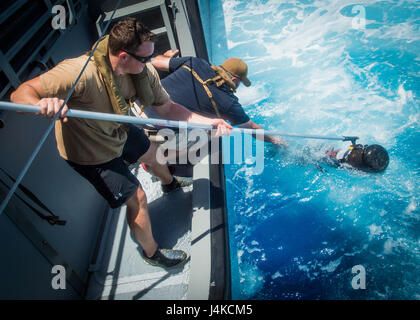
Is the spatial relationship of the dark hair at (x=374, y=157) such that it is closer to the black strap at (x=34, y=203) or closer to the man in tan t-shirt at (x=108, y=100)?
the man in tan t-shirt at (x=108, y=100)

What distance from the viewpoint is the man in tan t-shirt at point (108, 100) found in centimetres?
132

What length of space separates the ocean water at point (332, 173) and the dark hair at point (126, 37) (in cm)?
244

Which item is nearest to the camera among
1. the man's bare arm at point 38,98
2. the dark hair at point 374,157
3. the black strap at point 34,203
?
the man's bare arm at point 38,98

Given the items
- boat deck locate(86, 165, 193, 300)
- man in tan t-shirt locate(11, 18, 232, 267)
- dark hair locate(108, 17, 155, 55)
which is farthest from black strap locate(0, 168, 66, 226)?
dark hair locate(108, 17, 155, 55)

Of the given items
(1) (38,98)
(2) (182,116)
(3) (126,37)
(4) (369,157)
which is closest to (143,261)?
(2) (182,116)

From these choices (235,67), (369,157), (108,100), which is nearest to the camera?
(108,100)

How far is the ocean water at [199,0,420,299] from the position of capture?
2.64 m

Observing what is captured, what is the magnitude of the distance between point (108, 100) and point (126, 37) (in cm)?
43

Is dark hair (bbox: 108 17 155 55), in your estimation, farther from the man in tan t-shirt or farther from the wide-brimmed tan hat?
the wide-brimmed tan hat

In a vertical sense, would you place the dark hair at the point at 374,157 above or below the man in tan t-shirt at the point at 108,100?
below

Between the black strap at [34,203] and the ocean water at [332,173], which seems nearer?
the black strap at [34,203]

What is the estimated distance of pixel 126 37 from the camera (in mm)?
1482

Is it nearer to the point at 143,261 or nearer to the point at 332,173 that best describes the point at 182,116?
the point at 143,261

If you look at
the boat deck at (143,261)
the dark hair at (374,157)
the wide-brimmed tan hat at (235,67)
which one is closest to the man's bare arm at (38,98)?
the boat deck at (143,261)
